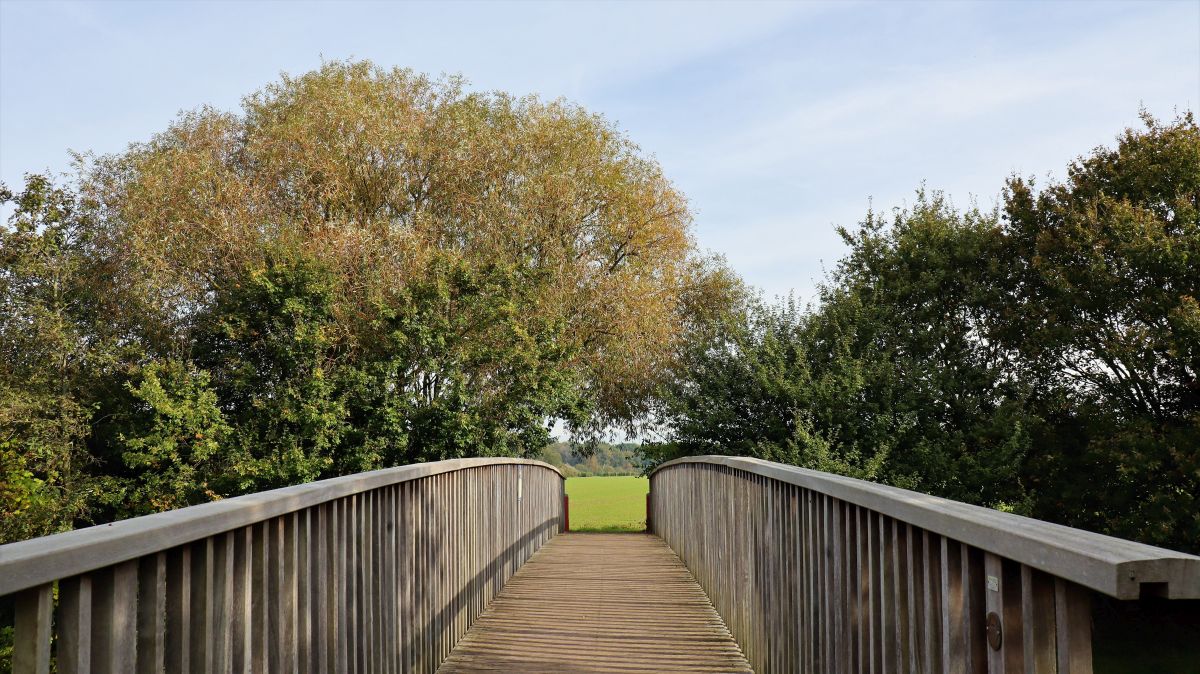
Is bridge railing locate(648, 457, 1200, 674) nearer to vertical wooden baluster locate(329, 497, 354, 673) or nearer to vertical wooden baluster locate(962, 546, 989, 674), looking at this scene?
vertical wooden baluster locate(962, 546, 989, 674)

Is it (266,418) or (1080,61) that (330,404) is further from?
(1080,61)

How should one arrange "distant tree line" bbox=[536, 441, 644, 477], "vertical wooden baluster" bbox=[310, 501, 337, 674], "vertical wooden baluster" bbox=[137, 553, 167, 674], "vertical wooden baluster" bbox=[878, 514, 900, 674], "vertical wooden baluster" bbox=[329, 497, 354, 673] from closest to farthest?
"vertical wooden baluster" bbox=[137, 553, 167, 674], "vertical wooden baluster" bbox=[878, 514, 900, 674], "vertical wooden baluster" bbox=[310, 501, 337, 674], "vertical wooden baluster" bbox=[329, 497, 354, 673], "distant tree line" bbox=[536, 441, 644, 477]

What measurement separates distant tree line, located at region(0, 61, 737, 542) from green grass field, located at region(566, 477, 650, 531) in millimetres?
2920

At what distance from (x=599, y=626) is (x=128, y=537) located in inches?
169

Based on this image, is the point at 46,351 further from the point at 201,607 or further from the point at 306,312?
the point at 201,607

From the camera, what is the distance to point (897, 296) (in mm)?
22609

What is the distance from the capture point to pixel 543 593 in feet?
23.0

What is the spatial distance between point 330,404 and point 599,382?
831 centimetres

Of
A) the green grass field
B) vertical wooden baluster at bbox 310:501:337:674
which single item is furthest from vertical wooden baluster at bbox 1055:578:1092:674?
the green grass field

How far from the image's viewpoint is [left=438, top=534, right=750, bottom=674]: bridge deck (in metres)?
4.76

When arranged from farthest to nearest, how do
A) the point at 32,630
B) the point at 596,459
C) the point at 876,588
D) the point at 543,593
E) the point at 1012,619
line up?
1. the point at 596,459
2. the point at 543,593
3. the point at 876,588
4. the point at 1012,619
5. the point at 32,630

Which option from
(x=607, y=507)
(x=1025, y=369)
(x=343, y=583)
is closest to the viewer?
(x=343, y=583)

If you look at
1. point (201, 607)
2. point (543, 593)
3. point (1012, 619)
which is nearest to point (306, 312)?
point (543, 593)

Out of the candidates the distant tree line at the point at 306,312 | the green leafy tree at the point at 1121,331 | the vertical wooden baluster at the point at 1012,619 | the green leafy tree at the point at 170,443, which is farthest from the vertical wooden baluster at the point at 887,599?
the green leafy tree at the point at 1121,331
